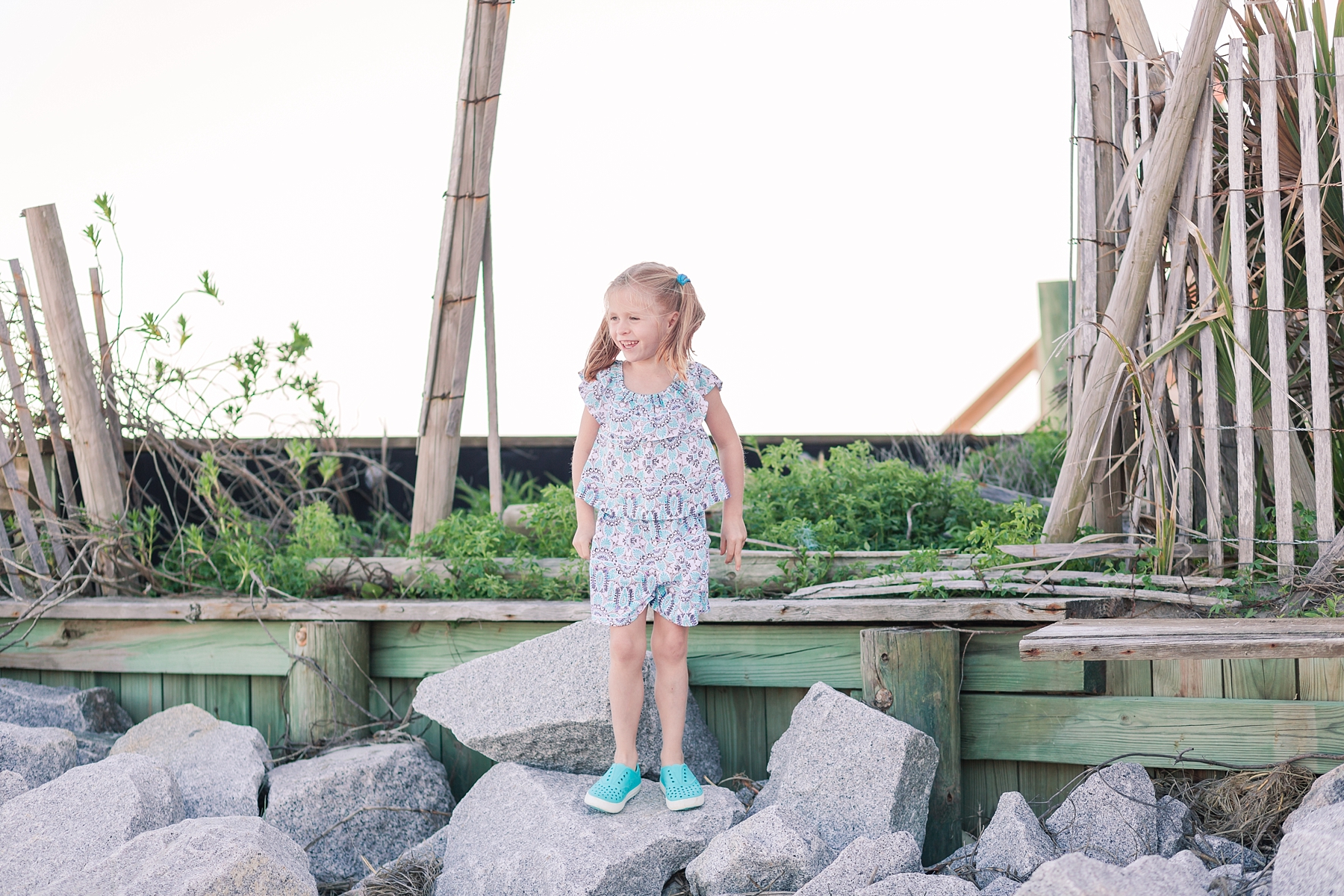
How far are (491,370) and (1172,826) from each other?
266 cm

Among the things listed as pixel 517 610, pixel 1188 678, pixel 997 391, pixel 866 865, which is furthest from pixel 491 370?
pixel 997 391

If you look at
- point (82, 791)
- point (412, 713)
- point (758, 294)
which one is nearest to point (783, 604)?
point (412, 713)

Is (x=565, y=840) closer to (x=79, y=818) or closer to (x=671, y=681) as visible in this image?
(x=671, y=681)

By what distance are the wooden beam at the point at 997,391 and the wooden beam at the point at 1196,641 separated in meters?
4.66

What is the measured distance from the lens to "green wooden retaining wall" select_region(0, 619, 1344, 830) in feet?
8.45

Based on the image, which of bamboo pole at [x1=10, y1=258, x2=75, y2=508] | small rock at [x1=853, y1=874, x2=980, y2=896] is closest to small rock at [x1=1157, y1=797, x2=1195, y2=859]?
small rock at [x1=853, y1=874, x2=980, y2=896]

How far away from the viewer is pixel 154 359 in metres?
3.97

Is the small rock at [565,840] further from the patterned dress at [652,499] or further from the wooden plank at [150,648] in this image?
the wooden plank at [150,648]

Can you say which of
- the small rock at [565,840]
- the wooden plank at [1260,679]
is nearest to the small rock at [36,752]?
the small rock at [565,840]

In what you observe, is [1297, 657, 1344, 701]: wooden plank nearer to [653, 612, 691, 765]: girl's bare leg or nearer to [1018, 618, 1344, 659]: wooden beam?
[1018, 618, 1344, 659]: wooden beam

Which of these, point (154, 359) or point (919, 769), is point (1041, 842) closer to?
point (919, 769)

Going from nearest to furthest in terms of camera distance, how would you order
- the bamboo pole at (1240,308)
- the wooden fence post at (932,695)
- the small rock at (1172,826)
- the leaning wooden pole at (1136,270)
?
the small rock at (1172,826), the wooden fence post at (932,695), the bamboo pole at (1240,308), the leaning wooden pole at (1136,270)

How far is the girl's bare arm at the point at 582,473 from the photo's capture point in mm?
2691

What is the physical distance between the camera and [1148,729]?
2662 mm
